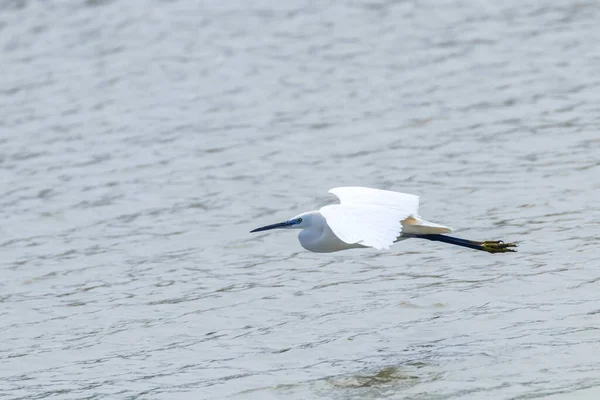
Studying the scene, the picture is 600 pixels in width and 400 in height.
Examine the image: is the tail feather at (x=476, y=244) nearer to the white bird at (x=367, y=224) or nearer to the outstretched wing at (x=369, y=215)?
the white bird at (x=367, y=224)

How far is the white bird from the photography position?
6.36m

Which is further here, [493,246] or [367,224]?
[493,246]

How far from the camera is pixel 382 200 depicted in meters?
7.29

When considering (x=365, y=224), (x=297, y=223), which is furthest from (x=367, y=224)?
(x=297, y=223)

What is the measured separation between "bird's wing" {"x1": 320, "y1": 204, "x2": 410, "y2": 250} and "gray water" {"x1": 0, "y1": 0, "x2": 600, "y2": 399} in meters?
0.79

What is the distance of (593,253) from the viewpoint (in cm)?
787

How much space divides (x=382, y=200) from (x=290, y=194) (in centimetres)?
290

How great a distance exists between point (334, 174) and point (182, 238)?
1.81 meters

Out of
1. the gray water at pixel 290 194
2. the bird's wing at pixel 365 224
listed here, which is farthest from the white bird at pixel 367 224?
the gray water at pixel 290 194

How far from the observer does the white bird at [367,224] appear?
20.9 feet

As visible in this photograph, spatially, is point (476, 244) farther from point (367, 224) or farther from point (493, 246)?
point (367, 224)

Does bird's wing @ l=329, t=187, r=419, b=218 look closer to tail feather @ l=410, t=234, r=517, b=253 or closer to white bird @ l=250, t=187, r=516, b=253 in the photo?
white bird @ l=250, t=187, r=516, b=253

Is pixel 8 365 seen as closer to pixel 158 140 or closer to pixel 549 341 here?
pixel 549 341

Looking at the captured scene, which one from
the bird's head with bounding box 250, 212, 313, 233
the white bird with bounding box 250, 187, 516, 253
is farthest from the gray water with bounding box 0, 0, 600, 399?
the bird's head with bounding box 250, 212, 313, 233
